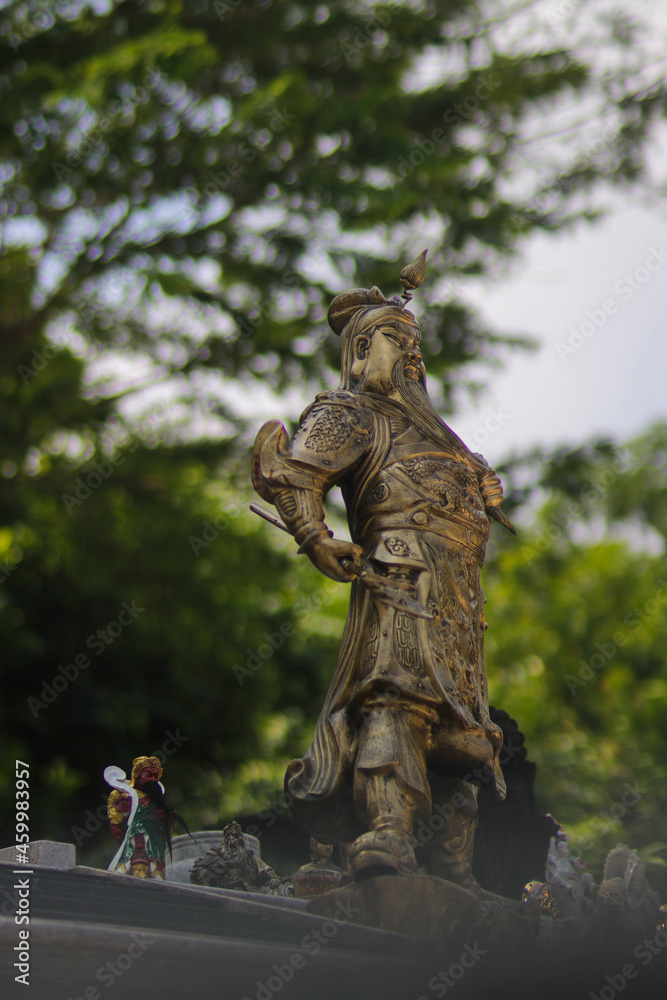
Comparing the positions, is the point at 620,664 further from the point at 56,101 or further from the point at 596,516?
the point at 56,101

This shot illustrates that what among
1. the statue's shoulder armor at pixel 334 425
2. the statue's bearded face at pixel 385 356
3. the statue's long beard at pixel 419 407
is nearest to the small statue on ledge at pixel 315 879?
the statue's shoulder armor at pixel 334 425

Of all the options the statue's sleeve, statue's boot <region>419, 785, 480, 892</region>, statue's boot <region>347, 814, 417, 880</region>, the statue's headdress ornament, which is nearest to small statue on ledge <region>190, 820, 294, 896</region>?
statue's boot <region>419, 785, 480, 892</region>

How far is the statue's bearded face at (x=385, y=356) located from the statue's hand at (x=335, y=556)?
0.75 metres

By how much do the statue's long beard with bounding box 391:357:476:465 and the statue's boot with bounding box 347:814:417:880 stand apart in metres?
1.41

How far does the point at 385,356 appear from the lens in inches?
159

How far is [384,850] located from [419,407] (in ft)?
5.46

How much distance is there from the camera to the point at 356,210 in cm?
848

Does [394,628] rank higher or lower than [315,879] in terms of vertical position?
higher

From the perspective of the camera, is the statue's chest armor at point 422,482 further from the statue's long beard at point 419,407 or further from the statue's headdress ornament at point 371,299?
the statue's headdress ornament at point 371,299

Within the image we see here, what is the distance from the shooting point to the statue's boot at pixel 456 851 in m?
3.48

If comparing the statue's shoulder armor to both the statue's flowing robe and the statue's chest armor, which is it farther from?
the statue's chest armor

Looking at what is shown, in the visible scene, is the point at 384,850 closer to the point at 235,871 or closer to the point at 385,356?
the point at 235,871

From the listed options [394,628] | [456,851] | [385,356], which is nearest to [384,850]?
[456,851]

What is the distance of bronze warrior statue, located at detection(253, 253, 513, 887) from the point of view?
346cm
